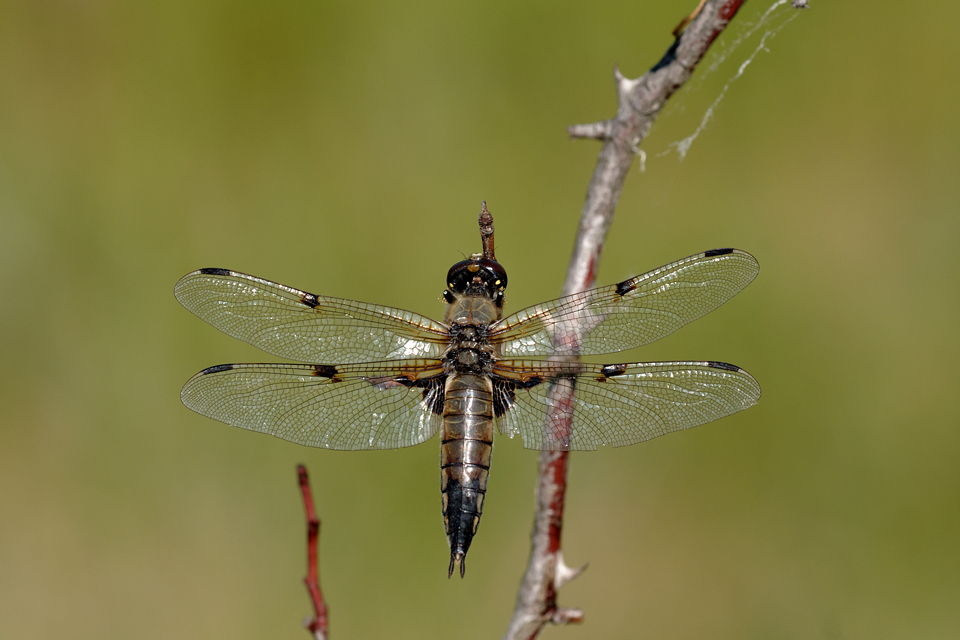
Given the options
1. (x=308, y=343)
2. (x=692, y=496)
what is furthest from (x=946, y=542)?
(x=308, y=343)

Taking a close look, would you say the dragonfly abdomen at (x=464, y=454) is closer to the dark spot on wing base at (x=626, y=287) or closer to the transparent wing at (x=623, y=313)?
the transparent wing at (x=623, y=313)

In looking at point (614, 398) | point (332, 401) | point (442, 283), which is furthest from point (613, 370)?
point (442, 283)

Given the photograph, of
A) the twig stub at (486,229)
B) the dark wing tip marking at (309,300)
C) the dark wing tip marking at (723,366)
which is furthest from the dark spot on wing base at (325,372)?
the dark wing tip marking at (723,366)

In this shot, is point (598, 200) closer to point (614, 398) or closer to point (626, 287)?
point (626, 287)

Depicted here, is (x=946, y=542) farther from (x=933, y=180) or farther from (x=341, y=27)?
(x=341, y=27)

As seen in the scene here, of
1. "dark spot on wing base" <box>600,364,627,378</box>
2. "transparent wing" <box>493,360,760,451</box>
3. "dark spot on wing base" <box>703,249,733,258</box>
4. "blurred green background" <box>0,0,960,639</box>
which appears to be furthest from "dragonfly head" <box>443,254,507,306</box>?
"blurred green background" <box>0,0,960,639</box>
